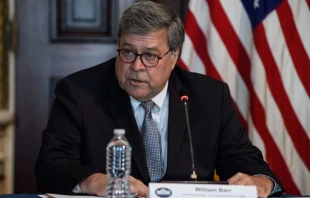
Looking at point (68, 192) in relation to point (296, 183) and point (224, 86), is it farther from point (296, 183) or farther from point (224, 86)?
point (296, 183)

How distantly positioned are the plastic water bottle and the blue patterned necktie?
1.79 ft

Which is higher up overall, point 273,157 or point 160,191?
point 160,191

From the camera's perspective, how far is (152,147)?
9.73ft

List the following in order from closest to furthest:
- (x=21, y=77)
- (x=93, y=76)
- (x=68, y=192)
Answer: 1. (x=68, y=192)
2. (x=93, y=76)
3. (x=21, y=77)

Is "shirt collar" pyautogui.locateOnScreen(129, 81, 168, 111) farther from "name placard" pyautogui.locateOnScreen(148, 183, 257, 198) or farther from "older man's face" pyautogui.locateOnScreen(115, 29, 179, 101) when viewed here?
"name placard" pyautogui.locateOnScreen(148, 183, 257, 198)

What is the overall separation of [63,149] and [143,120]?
35 cm

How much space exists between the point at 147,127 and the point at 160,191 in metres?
0.71

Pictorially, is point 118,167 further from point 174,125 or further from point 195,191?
point 174,125

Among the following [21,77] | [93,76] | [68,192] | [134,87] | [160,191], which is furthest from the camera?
[21,77]

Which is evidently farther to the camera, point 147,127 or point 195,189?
point 147,127

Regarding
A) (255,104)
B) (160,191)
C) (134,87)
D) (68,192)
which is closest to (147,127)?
(134,87)

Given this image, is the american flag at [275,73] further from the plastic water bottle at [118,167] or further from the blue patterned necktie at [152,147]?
the plastic water bottle at [118,167]

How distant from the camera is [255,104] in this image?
3.91 metres

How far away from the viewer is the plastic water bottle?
2.32m
